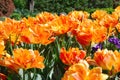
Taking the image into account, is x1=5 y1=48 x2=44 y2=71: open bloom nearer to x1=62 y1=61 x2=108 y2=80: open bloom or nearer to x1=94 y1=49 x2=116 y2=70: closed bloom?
x1=94 y1=49 x2=116 y2=70: closed bloom

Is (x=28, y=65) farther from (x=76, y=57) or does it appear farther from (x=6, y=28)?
(x=6, y=28)

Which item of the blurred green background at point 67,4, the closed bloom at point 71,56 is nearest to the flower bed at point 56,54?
the closed bloom at point 71,56

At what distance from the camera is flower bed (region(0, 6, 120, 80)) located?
2.34 meters

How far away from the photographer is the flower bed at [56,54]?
2.34 m

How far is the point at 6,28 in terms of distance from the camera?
2988mm

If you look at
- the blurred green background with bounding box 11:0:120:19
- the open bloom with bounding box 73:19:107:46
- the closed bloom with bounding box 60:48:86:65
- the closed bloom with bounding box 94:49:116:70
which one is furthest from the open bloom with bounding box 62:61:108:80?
the blurred green background with bounding box 11:0:120:19

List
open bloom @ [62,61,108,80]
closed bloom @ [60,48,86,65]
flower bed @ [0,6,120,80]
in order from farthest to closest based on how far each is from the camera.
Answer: closed bloom @ [60,48,86,65]
flower bed @ [0,6,120,80]
open bloom @ [62,61,108,80]

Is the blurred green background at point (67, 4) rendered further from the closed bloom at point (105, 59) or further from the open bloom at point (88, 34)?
the closed bloom at point (105, 59)

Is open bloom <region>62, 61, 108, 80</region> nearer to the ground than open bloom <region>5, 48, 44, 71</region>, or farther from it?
farther from it

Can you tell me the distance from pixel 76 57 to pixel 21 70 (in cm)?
34

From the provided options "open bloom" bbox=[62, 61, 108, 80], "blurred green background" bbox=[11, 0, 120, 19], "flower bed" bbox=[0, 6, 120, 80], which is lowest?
"blurred green background" bbox=[11, 0, 120, 19]

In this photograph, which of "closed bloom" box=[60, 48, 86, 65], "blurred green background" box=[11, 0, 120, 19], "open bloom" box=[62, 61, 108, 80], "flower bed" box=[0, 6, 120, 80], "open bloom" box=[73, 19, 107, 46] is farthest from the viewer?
"blurred green background" box=[11, 0, 120, 19]

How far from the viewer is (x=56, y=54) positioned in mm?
3082

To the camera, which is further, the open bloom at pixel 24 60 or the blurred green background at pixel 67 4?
the blurred green background at pixel 67 4
